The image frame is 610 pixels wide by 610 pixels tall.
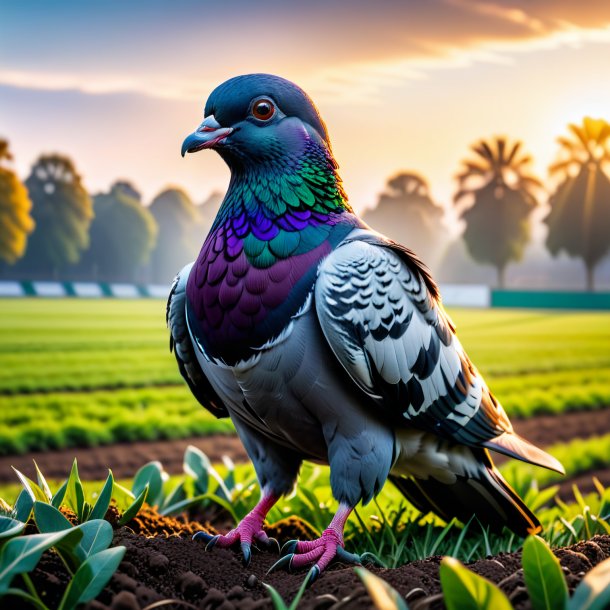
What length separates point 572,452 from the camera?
5043 millimetres

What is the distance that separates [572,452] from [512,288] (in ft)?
8.25

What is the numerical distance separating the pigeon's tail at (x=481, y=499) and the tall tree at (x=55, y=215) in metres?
4.64

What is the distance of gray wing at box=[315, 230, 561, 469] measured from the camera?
1.77 m

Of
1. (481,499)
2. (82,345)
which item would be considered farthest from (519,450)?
(82,345)

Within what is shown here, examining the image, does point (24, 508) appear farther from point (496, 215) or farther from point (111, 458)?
point (496, 215)

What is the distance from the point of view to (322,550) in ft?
6.08

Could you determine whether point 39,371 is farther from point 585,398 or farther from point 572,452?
point 585,398

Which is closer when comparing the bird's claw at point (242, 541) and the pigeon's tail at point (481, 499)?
the bird's claw at point (242, 541)

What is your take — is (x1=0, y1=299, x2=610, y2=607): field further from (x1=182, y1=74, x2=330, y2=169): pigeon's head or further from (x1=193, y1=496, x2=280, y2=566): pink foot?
(x1=182, y1=74, x2=330, y2=169): pigeon's head

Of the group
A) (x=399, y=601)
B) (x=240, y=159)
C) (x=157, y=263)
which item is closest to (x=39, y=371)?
(x=157, y=263)

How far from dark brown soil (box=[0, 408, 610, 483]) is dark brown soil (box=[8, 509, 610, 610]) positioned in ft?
9.06

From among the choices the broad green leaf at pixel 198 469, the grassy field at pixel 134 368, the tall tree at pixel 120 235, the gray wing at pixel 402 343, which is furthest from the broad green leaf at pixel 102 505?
the tall tree at pixel 120 235

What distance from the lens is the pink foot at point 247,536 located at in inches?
77.9

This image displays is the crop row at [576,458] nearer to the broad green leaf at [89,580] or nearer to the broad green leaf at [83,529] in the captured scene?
the broad green leaf at [83,529]
